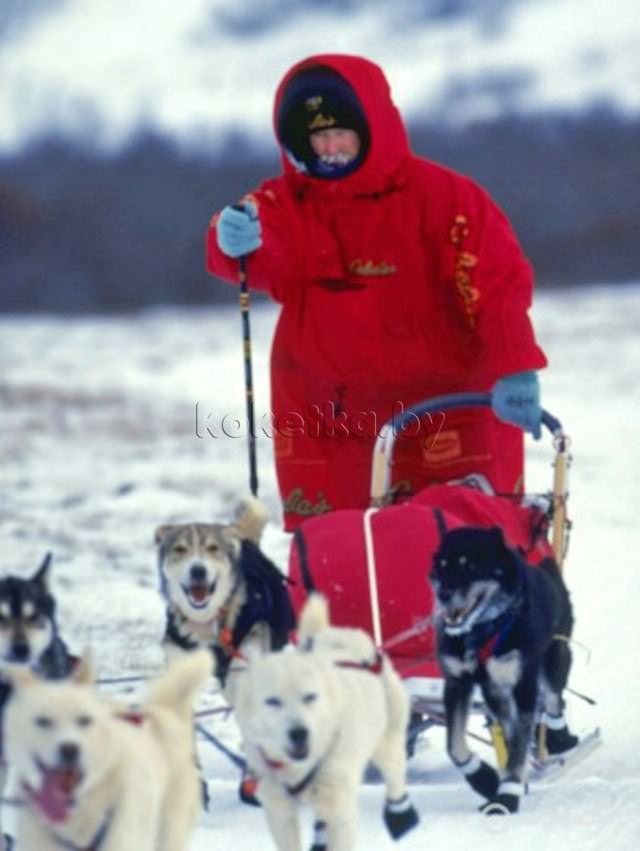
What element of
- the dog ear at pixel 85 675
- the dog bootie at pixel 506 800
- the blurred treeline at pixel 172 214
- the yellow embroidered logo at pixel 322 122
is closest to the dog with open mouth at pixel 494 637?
the dog bootie at pixel 506 800

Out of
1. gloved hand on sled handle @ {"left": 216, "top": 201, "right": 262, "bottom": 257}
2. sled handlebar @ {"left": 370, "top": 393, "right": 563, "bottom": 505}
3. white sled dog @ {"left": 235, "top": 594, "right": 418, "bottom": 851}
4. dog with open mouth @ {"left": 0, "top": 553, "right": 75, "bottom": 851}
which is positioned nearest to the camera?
white sled dog @ {"left": 235, "top": 594, "right": 418, "bottom": 851}

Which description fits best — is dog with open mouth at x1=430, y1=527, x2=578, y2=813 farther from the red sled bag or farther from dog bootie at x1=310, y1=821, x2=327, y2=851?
dog bootie at x1=310, y1=821, x2=327, y2=851

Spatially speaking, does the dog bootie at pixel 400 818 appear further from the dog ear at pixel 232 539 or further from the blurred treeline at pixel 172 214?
the blurred treeline at pixel 172 214

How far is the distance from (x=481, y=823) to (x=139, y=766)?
1.37m

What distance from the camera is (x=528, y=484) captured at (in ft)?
29.8

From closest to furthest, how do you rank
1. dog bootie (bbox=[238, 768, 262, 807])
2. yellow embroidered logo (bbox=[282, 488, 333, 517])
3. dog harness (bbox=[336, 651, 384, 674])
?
dog harness (bbox=[336, 651, 384, 674]), dog bootie (bbox=[238, 768, 262, 807]), yellow embroidered logo (bbox=[282, 488, 333, 517])

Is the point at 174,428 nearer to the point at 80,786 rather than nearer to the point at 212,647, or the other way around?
the point at 212,647

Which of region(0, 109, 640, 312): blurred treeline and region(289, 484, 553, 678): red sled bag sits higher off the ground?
region(0, 109, 640, 312): blurred treeline

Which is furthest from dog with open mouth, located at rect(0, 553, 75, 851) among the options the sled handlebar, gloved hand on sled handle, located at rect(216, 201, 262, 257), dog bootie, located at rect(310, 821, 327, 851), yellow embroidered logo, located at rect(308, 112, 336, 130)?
yellow embroidered logo, located at rect(308, 112, 336, 130)

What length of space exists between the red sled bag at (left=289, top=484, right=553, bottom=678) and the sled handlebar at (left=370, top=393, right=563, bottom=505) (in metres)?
0.35

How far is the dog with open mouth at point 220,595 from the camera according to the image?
3.67 m

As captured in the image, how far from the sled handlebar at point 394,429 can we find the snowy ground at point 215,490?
2.26 feet

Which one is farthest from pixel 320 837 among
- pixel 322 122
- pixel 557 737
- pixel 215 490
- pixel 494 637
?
pixel 215 490

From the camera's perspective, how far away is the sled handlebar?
404 cm
